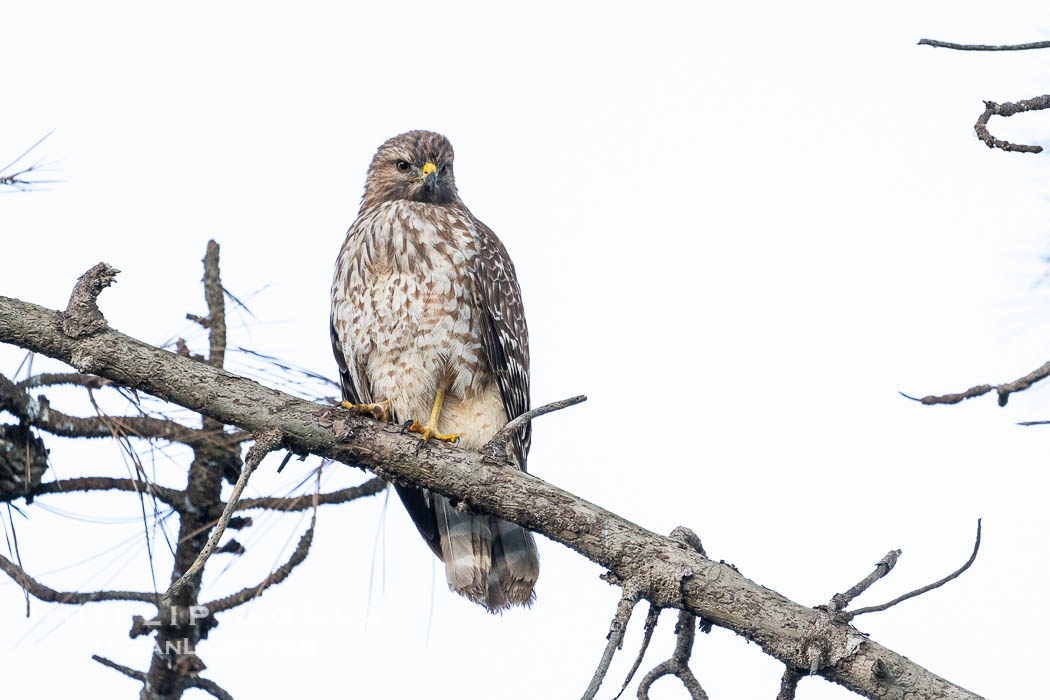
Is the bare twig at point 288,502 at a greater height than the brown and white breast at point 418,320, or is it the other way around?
the brown and white breast at point 418,320

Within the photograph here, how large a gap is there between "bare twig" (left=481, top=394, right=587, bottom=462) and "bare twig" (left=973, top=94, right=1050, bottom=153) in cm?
125

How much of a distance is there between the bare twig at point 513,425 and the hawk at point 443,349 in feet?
4.06

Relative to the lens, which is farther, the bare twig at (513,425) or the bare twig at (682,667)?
the bare twig at (682,667)

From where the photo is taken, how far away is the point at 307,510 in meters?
4.30

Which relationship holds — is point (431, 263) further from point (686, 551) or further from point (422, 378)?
point (686, 551)


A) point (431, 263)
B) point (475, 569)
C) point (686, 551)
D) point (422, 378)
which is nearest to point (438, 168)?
point (431, 263)

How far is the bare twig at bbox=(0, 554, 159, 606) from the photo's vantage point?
376 centimetres

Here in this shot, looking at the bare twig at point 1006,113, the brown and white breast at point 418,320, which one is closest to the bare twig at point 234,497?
the brown and white breast at point 418,320

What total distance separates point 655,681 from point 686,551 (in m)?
0.40

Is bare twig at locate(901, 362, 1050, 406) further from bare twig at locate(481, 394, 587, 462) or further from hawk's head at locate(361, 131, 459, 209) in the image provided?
hawk's head at locate(361, 131, 459, 209)

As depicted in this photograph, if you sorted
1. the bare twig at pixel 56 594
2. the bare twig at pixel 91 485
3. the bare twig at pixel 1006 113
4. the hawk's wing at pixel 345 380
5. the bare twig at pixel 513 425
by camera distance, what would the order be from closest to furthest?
the bare twig at pixel 1006 113
the bare twig at pixel 513 425
the bare twig at pixel 56 594
the bare twig at pixel 91 485
the hawk's wing at pixel 345 380

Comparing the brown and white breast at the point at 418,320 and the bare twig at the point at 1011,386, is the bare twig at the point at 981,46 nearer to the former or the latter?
the bare twig at the point at 1011,386

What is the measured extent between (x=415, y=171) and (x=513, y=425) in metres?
2.76

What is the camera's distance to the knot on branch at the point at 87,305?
349 cm
